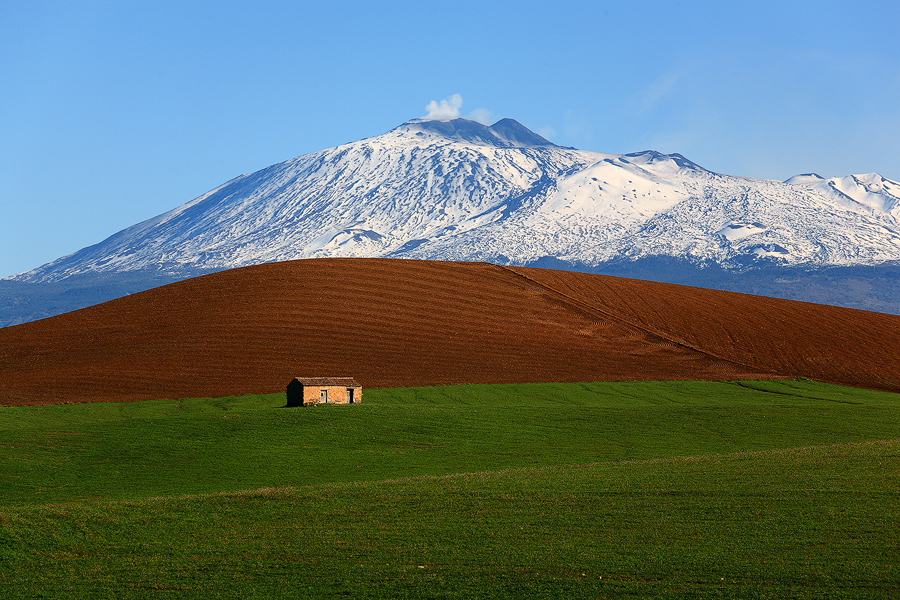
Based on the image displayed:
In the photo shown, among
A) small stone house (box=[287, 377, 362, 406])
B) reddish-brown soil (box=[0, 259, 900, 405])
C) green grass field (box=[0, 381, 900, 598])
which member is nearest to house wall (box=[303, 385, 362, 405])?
small stone house (box=[287, 377, 362, 406])

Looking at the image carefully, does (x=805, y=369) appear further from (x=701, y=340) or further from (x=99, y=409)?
(x=99, y=409)

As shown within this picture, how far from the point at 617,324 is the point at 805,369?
16475 mm

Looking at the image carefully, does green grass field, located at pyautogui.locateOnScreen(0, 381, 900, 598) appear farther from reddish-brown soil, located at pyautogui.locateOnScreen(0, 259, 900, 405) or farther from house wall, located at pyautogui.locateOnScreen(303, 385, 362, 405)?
reddish-brown soil, located at pyautogui.locateOnScreen(0, 259, 900, 405)

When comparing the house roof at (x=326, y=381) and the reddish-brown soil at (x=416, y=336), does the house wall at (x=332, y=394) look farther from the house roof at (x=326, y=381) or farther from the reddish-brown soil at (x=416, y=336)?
the reddish-brown soil at (x=416, y=336)

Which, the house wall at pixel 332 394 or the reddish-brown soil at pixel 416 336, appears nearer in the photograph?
the house wall at pixel 332 394

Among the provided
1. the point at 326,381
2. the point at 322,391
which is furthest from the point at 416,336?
the point at 322,391

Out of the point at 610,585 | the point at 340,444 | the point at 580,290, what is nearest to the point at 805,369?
the point at 580,290

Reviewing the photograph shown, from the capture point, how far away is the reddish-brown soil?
63.9 meters

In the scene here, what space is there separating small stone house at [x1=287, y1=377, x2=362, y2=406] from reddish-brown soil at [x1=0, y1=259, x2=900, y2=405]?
7000mm

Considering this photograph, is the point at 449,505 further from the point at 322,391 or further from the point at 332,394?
the point at 332,394

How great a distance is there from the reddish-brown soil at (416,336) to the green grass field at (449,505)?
1569cm

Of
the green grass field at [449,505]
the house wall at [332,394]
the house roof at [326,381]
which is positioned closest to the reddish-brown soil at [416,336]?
the house roof at [326,381]

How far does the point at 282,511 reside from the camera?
24.7m

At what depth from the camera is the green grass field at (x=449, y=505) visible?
18.2 metres
